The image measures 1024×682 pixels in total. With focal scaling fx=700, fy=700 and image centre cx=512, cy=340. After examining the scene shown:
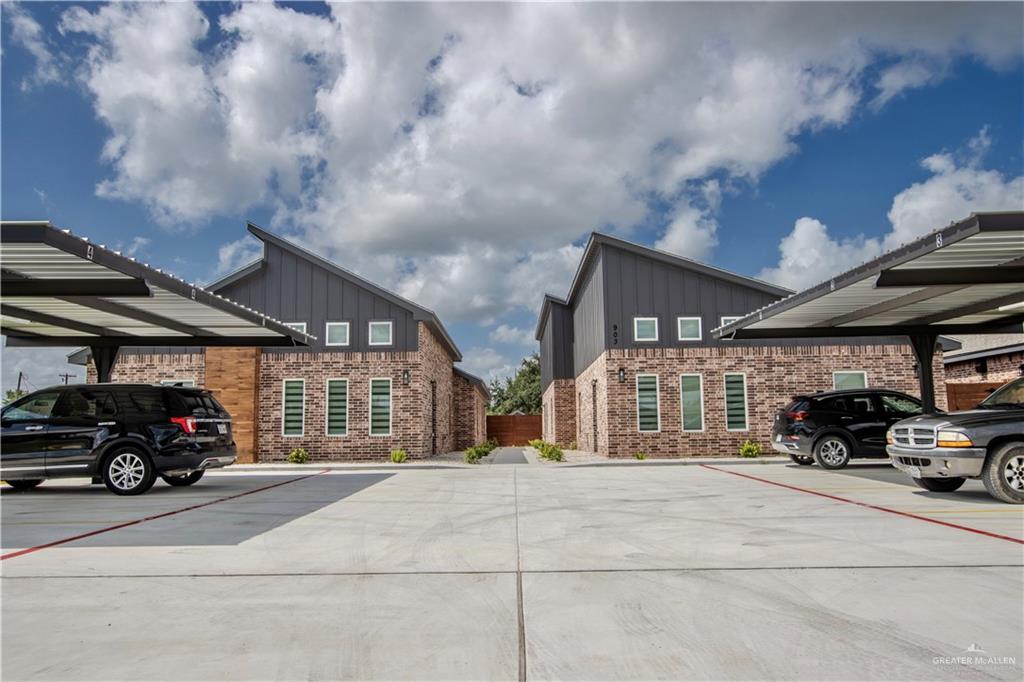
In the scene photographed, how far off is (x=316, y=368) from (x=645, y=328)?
10.3 meters

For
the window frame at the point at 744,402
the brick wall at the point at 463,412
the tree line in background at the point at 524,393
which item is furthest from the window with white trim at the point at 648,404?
the tree line in background at the point at 524,393

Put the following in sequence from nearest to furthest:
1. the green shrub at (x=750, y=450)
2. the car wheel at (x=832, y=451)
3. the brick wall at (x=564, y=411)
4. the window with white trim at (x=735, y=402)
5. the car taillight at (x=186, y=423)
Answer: the car taillight at (x=186, y=423) → the car wheel at (x=832, y=451) → the green shrub at (x=750, y=450) → the window with white trim at (x=735, y=402) → the brick wall at (x=564, y=411)

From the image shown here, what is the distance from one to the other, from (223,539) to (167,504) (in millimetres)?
3559

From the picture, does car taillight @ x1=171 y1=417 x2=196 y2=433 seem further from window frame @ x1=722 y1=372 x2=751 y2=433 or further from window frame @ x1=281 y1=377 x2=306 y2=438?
window frame @ x1=722 y1=372 x2=751 y2=433

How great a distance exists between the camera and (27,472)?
10.9m

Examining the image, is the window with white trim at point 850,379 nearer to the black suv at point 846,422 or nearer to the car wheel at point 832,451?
the black suv at point 846,422

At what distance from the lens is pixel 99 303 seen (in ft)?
40.2

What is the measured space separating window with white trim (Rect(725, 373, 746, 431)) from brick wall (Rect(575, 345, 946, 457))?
0.50 ft

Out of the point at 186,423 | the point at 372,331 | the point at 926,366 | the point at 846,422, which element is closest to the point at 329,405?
the point at 372,331

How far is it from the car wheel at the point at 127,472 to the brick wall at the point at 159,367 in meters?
11.5

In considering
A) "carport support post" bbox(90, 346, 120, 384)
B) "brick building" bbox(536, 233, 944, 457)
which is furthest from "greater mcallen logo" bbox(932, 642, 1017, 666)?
"brick building" bbox(536, 233, 944, 457)

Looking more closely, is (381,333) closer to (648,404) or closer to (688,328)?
(648,404)

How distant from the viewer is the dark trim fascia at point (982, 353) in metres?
24.5

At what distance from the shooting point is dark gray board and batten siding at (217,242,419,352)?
2181cm
